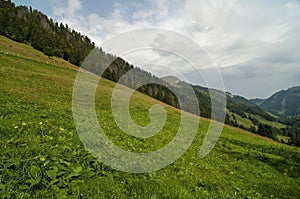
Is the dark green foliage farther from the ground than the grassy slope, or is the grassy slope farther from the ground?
the dark green foliage

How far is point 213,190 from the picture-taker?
8.77 meters

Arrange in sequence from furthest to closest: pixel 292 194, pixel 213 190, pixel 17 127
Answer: pixel 17 127 → pixel 292 194 → pixel 213 190

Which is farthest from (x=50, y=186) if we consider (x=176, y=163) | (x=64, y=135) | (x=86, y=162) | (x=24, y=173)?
(x=176, y=163)

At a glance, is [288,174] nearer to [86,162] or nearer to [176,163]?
[176,163]

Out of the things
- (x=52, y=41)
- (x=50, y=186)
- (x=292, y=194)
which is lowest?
(x=50, y=186)

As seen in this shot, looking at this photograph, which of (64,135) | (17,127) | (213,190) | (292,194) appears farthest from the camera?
(64,135)

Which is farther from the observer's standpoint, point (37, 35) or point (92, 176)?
point (37, 35)

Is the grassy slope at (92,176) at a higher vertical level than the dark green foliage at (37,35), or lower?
lower

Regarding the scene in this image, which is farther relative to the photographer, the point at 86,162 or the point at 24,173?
the point at 86,162

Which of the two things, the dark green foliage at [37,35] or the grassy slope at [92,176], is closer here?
the grassy slope at [92,176]

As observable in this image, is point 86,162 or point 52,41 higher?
point 52,41

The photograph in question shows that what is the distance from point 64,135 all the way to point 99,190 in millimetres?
5617

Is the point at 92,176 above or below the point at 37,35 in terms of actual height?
below

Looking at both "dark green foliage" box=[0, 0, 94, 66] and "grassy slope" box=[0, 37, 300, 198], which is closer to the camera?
"grassy slope" box=[0, 37, 300, 198]
